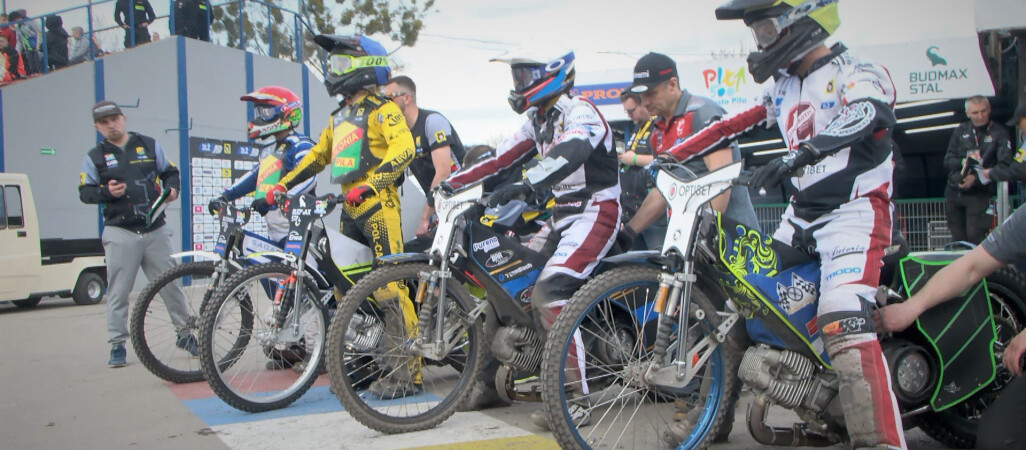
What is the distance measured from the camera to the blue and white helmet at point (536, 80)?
440 cm

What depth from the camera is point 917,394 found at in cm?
342

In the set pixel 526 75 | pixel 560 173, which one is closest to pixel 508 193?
pixel 560 173

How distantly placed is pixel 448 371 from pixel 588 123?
6.73ft

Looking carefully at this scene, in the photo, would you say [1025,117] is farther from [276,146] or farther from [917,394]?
[276,146]

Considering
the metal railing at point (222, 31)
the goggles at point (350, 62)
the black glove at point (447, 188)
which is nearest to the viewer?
the black glove at point (447, 188)

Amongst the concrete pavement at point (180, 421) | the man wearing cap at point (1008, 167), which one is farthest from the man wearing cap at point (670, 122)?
the man wearing cap at point (1008, 167)

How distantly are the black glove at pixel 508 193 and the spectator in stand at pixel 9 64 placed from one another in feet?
39.8

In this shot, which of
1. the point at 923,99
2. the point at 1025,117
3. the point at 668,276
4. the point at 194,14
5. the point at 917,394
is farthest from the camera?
the point at 194,14

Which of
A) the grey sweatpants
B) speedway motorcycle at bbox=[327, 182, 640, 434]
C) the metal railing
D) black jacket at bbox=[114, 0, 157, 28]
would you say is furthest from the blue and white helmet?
black jacket at bbox=[114, 0, 157, 28]

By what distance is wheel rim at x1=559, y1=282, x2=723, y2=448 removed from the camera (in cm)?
331

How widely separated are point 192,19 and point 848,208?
14.6 metres

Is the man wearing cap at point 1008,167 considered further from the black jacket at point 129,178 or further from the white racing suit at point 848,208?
the black jacket at point 129,178

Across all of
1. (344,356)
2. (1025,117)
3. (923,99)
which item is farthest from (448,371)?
(923,99)

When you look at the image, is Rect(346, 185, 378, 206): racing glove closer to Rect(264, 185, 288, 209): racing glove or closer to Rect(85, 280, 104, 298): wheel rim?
Rect(264, 185, 288, 209): racing glove
